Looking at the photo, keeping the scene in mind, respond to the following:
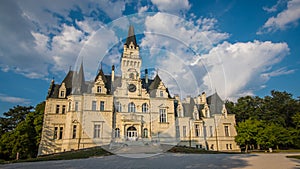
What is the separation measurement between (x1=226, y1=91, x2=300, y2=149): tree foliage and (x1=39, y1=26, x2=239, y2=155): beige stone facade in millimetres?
2993

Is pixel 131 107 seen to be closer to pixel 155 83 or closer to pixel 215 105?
pixel 155 83

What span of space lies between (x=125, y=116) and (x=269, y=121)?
3084 centimetres

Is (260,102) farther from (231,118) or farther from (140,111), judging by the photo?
(140,111)

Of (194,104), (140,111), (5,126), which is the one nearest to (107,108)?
(140,111)

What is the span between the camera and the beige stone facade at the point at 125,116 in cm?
2376

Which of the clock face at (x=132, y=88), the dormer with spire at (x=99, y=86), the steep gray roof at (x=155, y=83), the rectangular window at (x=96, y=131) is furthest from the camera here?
the steep gray roof at (x=155, y=83)

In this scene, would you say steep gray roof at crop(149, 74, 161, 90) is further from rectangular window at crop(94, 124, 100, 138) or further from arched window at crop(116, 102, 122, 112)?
rectangular window at crop(94, 124, 100, 138)

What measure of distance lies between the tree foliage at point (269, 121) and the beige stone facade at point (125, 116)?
299 cm

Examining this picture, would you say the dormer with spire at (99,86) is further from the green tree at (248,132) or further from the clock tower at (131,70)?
the green tree at (248,132)

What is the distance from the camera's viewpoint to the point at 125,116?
83.4 feet

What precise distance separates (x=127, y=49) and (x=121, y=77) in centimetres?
473

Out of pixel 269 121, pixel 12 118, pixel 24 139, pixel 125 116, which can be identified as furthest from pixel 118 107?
pixel 269 121

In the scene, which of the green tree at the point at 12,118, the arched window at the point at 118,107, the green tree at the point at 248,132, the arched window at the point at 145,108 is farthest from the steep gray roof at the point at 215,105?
the green tree at the point at 12,118

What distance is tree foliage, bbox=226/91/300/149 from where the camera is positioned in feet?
93.4
